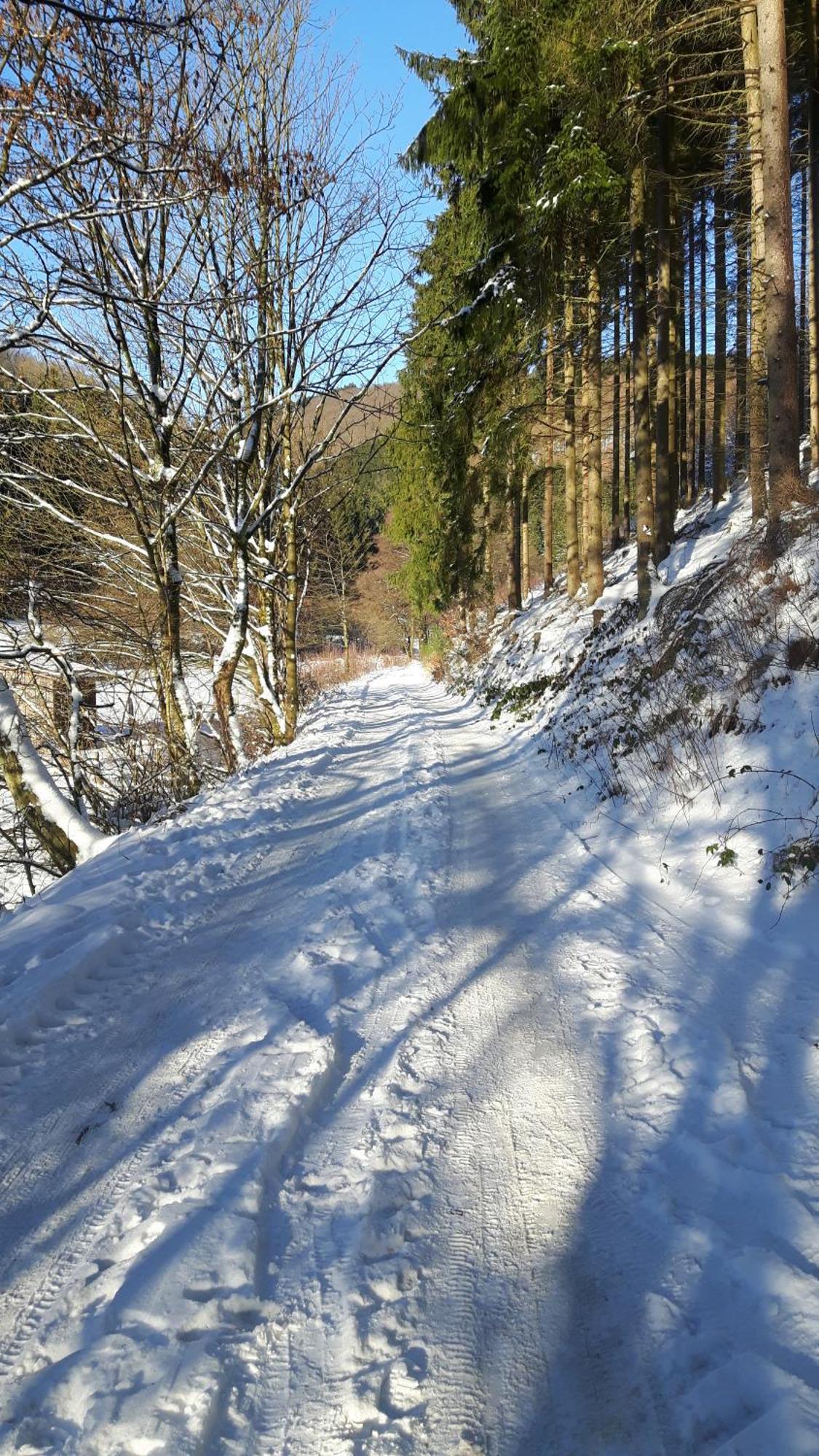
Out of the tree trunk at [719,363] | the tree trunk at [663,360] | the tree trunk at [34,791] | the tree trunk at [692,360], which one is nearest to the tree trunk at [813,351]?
the tree trunk at [719,363]

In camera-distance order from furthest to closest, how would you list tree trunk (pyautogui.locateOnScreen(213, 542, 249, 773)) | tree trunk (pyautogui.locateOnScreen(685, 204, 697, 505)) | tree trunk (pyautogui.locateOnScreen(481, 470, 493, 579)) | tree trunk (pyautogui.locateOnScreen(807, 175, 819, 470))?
tree trunk (pyautogui.locateOnScreen(481, 470, 493, 579))
tree trunk (pyautogui.locateOnScreen(685, 204, 697, 505))
tree trunk (pyautogui.locateOnScreen(807, 175, 819, 470))
tree trunk (pyautogui.locateOnScreen(213, 542, 249, 773))

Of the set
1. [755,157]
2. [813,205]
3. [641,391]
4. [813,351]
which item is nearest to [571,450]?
[641,391]

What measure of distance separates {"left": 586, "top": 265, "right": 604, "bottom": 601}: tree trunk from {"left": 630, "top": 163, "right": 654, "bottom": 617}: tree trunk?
1.98 feet

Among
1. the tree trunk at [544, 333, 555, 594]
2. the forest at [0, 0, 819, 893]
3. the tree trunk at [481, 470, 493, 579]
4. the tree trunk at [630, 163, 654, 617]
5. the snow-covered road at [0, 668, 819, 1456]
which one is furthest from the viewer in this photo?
the tree trunk at [481, 470, 493, 579]

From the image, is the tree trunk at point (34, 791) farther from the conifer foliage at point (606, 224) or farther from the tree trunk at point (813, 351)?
the tree trunk at point (813, 351)

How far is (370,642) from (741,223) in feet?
137

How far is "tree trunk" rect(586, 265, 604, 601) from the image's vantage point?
35.7ft

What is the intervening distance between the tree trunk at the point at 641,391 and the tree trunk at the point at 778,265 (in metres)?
2.59

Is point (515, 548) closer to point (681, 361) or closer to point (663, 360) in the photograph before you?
point (681, 361)

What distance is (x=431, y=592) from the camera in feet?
76.9

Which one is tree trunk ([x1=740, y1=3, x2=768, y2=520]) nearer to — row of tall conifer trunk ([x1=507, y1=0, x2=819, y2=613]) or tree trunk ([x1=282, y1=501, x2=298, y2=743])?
row of tall conifer trunk ([x1=507, y1=0, x2=819, y2=613])

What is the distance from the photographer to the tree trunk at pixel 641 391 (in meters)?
9.84

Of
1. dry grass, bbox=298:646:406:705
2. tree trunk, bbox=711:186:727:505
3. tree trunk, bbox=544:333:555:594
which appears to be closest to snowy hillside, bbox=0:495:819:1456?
tree trunk, bbox=544:333:555:594

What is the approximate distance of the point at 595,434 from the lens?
37.0ft
